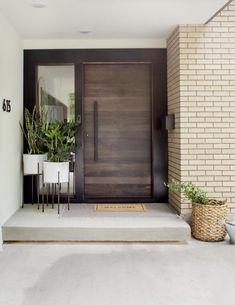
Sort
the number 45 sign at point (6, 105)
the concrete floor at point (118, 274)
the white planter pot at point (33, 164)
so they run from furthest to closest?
the white planter pot at point (33, 164)
the number 45 sign at point (6, 105)
the concrete floor at point (118, 274)

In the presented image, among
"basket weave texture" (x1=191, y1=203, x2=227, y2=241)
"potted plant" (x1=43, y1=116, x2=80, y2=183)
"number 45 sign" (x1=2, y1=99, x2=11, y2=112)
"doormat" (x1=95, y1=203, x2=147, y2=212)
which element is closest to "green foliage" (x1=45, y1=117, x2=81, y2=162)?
"potted plant" (x1=43, y1=116, x2=80, y2=183)

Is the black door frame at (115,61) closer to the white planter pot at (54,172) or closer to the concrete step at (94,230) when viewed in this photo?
the white planter pot at (54,172)

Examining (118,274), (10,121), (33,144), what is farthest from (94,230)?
(10,121)

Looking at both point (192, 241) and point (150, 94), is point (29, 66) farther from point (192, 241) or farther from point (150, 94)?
point (192, 241)

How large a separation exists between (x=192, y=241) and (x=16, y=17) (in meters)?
3.18

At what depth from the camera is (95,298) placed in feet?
8.66

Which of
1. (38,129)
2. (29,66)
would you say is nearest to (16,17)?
(29,66)

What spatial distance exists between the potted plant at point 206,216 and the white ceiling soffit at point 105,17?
6.37 ft

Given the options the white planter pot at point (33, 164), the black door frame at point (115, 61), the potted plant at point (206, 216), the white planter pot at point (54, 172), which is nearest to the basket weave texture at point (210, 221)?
the potted plant at point (206, 216)

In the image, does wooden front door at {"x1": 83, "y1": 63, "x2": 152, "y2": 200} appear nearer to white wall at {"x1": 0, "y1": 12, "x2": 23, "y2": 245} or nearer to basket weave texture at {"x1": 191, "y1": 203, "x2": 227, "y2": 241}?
white wall at {"x1": 0, "y1": 12, "x2": 23, "y2": 245}

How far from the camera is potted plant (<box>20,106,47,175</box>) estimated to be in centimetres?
463

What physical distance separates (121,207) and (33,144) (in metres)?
1.44

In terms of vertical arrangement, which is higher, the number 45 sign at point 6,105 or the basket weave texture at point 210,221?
the number 45 sign at point 6,105

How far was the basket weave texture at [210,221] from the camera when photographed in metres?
3.94
